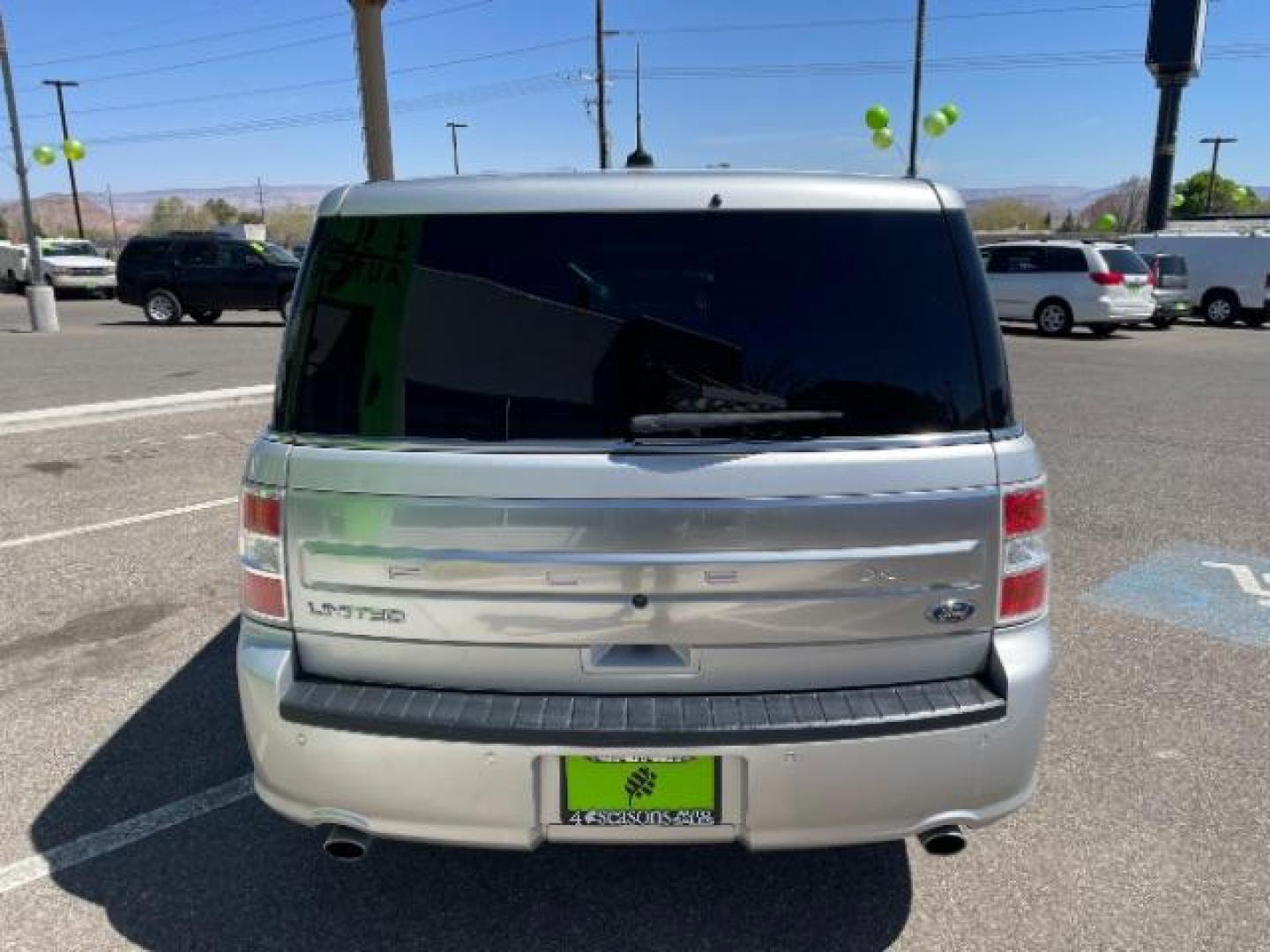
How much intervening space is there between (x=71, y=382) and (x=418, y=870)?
35.8ft

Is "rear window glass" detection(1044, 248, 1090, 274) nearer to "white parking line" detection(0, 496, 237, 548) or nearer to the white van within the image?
the white van

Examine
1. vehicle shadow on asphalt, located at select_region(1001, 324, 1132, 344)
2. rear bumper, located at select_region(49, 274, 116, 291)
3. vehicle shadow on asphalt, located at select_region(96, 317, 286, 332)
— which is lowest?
vehicle shadow on asphalt, located at select_region(1001, 324, 1132, 344)

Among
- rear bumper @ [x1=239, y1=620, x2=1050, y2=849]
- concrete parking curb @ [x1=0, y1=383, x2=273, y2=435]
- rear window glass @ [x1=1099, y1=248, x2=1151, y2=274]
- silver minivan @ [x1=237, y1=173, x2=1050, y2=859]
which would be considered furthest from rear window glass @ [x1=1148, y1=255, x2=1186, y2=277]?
rear bumper @ [x1=239, y1=620, x2=1050, y2=849]

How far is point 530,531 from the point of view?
2.18m

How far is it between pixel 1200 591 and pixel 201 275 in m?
21.2

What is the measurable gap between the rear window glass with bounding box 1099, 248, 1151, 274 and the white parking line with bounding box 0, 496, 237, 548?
1788cm

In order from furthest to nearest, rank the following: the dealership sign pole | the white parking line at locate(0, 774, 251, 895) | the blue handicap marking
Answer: the dealership sign pole < the blue handicap marking < the white parking line at locate(0, 774, 251, 895)

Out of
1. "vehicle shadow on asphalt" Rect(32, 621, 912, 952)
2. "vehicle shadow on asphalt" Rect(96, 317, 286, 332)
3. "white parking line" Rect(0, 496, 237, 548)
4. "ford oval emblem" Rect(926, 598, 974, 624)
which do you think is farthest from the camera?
"vehicle shadow on asphalt" Rect(96, 317, 286, 332)

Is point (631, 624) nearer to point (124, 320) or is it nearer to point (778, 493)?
point (778, 493)

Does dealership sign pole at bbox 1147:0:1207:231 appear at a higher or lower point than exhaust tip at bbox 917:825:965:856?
higher

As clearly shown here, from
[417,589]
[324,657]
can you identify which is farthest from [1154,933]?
[324,657]

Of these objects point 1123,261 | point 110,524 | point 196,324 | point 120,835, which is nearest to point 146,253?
point 196,324

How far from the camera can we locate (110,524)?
20.1 ft

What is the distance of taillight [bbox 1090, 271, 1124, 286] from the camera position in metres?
18.8
